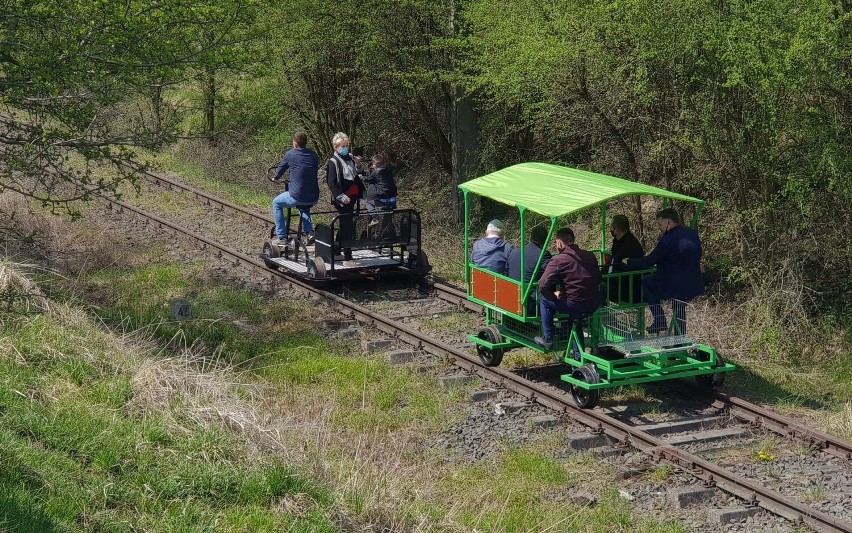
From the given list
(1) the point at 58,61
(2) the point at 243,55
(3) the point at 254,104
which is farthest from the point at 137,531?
(3) the point at 254,104

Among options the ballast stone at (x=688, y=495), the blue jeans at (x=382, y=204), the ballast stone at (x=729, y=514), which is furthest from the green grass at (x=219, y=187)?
the ballast stone at (x=729, y=514)

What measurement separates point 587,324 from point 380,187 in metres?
5.40

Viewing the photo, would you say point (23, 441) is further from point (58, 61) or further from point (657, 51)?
point (657, 51)

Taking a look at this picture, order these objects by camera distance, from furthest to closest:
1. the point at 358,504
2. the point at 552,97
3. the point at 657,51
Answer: the point at 552,97
the point at 657,51
the point at 358,504

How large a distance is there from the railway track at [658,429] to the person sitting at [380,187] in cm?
152

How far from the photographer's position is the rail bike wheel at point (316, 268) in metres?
15.5

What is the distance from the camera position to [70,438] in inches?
331

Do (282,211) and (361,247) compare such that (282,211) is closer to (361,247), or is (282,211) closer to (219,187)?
(361,247)

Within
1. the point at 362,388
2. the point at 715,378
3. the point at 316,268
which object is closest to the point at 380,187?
the point at 316,268

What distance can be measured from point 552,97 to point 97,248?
802cm

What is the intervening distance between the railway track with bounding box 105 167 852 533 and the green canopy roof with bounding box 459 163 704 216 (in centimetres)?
199

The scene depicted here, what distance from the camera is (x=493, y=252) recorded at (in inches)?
500

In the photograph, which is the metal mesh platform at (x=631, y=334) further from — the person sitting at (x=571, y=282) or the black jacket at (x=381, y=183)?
the black jacket at (x=381, y=183)

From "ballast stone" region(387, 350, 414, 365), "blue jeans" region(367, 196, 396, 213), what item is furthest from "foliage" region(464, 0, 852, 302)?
"ballast stone" region(387, 350, 414, 365)
